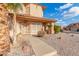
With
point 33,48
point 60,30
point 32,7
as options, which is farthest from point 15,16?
point 60,30

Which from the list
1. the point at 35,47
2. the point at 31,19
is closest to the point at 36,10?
the point at 31,19

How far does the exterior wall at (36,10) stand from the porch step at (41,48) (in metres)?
0.42

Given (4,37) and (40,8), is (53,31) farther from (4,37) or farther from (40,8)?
(4,37)

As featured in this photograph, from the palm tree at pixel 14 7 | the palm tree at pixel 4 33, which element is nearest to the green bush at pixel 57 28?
the palm tree at pixel 14 7

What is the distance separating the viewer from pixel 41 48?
9.48ft

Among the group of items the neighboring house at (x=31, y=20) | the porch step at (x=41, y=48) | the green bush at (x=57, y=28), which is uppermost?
the neighboring house at (x=31, y=20)

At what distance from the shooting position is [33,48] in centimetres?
290

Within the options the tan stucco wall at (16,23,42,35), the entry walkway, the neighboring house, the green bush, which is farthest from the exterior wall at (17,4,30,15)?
the green bush

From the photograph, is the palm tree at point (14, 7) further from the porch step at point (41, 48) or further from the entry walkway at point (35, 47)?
the porch step at point (41, 48)

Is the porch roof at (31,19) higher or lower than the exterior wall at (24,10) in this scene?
lower

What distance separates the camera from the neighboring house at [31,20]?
2.89 metres

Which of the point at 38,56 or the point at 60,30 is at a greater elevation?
the point at 60,30

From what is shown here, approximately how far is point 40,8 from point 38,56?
0.80 metres

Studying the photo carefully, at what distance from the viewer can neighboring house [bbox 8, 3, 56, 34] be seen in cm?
289
